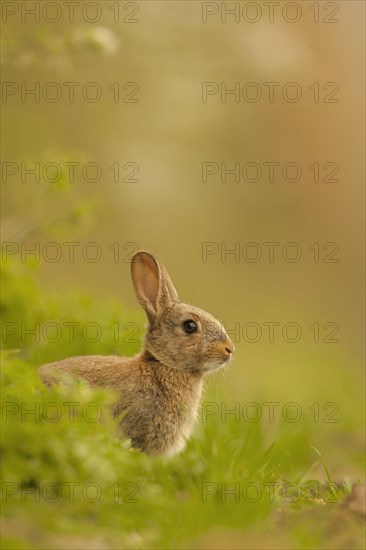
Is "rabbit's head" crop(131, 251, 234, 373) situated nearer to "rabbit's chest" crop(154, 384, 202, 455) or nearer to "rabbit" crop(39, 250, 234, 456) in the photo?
"rabbit" crop(39, 250, 234, 456)

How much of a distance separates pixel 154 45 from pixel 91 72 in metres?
2.69

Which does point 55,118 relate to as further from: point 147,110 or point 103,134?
point 147,110

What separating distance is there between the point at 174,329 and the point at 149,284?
15.2 inches

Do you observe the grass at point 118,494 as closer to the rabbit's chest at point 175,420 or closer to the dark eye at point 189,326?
the rabbit's chest at point 175,420

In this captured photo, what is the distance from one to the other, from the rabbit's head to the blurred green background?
22.7 inches

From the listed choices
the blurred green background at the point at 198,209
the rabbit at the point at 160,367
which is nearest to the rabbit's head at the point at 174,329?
the rabbit at the point at 160,367

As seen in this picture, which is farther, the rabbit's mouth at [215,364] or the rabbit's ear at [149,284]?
the rabbit's ear at [149,284]

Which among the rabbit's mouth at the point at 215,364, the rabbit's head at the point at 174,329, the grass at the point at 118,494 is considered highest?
the rabbit's head at the point at 174,329

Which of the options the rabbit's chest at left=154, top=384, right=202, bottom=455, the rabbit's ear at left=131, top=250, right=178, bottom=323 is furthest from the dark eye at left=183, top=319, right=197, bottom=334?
the rabbit's chest at left=154, top=384, right=202, bottom=455

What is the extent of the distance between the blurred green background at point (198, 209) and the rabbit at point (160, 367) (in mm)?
309

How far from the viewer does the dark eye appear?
6.40 m

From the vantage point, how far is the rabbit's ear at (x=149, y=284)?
6.53 metres

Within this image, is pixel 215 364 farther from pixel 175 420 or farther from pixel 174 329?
pixel 175 420

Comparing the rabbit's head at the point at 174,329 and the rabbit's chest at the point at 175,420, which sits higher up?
the rabbit's head at the point at 174,329
